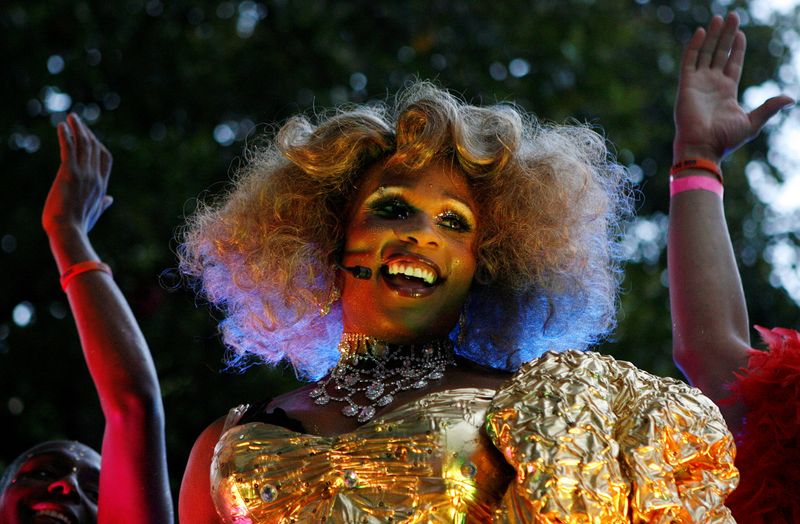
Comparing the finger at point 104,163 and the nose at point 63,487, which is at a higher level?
the finger at point 104,163

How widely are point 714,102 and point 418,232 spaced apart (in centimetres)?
110

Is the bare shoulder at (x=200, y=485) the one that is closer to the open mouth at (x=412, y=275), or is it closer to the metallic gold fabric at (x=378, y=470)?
the metallic gold fabric at (x=378, y=470)

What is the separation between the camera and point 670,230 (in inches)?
117

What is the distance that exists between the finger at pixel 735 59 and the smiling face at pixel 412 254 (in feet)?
3.35

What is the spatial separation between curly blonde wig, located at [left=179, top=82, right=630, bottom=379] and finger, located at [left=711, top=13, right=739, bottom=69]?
1.79 ft

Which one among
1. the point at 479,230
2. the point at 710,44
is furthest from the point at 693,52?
the point at 479,230

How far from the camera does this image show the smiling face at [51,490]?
306 centimetres

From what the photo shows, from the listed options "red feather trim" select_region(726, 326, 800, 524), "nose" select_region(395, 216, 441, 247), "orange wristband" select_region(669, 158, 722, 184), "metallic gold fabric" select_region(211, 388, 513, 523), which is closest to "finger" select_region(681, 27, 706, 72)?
"orange wristband" select_region(669, 158, 722, 184)

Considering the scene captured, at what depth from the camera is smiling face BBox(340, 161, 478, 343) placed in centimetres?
246

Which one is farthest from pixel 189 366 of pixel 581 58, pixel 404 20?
pixel 581 58

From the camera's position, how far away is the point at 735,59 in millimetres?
3189

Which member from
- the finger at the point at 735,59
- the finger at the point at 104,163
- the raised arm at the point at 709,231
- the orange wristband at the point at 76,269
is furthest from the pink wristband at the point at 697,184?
the finger at the point at 104,163

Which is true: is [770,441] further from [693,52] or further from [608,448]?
[693,52]

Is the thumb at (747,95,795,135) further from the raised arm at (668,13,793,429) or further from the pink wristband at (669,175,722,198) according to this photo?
the pink wristband at (669,175,722,198)
